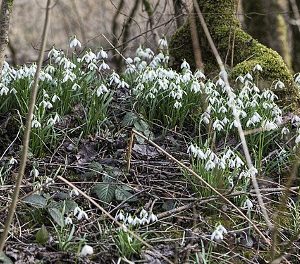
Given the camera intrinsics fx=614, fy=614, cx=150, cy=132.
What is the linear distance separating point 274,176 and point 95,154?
121cm

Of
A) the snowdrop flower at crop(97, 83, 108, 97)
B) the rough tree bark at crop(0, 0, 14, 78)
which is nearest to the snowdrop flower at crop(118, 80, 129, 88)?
the snowdrop flower at crop(97, 83, 108, 97)

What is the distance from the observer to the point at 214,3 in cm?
556

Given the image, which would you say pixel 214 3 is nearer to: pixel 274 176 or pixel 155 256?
pixel 274 176

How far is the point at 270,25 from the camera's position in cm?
699

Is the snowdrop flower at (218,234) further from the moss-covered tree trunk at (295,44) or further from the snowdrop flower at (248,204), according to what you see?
the moss-covered tree trunk at (295,44)

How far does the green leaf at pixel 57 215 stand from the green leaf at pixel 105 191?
0.35 meters

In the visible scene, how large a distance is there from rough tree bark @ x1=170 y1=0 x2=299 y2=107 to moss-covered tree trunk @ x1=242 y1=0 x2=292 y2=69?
131 cm

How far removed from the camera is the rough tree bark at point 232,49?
4984 millimetres

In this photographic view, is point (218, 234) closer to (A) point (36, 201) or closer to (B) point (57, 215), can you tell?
(B) point (57, 215)

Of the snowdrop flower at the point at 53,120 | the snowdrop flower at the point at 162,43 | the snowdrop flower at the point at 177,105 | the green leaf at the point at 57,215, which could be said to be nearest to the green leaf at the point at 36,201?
the green leaf at the point at 57,215

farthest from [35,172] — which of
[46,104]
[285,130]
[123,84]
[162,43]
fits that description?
[162,43]

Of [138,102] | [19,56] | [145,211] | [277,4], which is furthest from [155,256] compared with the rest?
[19,56]

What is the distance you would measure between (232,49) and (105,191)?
6.61ft

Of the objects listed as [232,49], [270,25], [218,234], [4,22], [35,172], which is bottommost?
[218,234]
